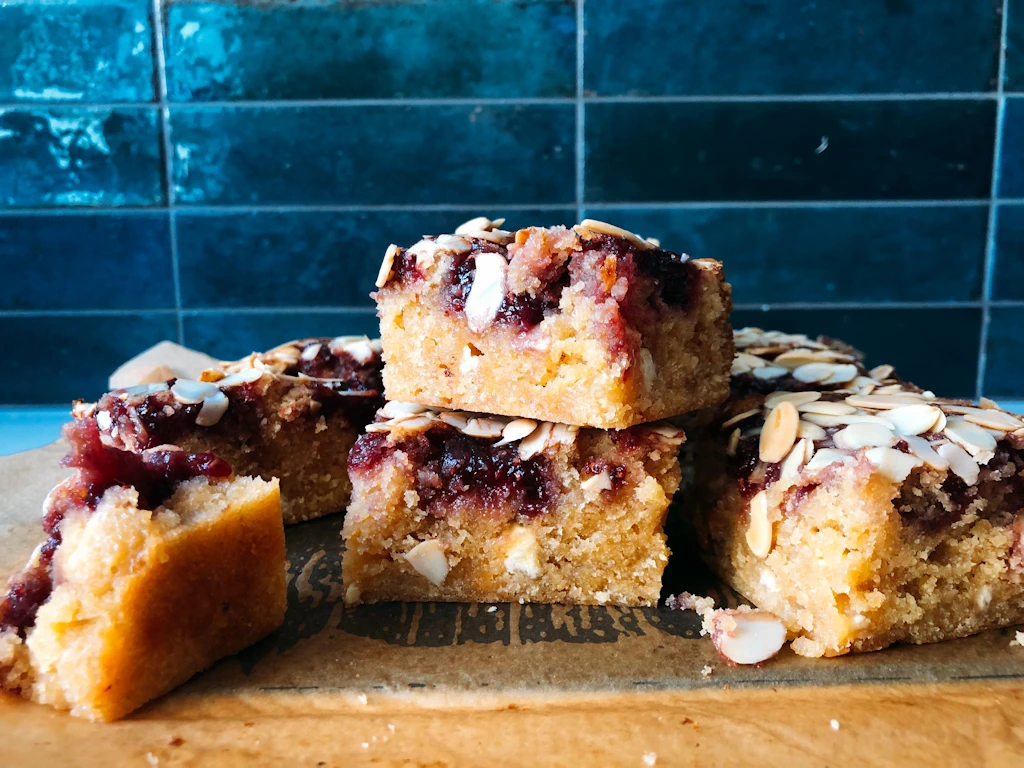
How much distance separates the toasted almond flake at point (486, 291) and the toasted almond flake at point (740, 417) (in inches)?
23.2

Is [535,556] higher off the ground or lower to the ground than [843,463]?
lower

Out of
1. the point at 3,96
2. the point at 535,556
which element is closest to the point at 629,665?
the point at 535,556

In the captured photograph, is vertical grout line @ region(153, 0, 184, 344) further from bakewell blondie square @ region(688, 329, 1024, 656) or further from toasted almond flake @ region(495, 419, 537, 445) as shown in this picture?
bakewell blondie square @ region(688, 329, 1024, 656)

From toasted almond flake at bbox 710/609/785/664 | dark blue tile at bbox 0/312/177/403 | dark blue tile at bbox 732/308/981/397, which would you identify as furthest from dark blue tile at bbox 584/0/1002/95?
toasted almond flake at bbox 710/609/785/664

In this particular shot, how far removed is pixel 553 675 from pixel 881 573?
0.62 m

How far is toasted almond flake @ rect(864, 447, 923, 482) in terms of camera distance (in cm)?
143

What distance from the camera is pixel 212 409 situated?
6.55 ft

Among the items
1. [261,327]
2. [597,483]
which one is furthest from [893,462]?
[261,327]

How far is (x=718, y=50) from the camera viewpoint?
3018 mm

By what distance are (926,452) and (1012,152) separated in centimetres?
228

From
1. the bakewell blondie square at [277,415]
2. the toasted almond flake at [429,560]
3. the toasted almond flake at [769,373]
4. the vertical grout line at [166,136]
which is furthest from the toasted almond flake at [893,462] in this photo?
the vertical grout line at [166,136]

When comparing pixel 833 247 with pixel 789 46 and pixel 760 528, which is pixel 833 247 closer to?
pixel 789 46

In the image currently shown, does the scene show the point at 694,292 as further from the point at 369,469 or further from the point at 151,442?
the point at 151,442

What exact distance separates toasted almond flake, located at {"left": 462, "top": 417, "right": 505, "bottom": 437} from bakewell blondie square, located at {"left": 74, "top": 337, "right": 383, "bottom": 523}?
0.60 m
